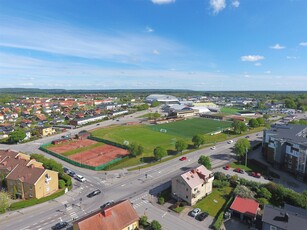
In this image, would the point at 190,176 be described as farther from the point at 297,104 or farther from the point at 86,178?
the point at 297,104

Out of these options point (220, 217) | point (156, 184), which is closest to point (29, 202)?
point (156, 184)

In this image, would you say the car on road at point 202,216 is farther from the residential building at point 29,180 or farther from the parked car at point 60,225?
the residential building at point 29,180

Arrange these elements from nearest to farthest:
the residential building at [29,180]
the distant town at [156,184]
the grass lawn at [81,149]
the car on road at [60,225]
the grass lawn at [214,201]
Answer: the car on road at [60,225], the distant town at [156,184], the grass lawn at [214,201], the residential building at [29,180], the grass lawn at [81,149]

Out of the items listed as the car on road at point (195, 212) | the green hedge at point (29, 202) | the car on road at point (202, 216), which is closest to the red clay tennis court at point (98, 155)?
the green hedge at point (29, 202)

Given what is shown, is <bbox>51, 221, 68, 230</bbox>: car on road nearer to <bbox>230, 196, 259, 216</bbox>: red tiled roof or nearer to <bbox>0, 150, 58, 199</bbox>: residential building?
<bbox>0, 150, 58, 199</bbox>: residential building

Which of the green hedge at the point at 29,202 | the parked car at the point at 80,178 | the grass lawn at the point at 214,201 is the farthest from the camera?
the parked car at the point at 80,178

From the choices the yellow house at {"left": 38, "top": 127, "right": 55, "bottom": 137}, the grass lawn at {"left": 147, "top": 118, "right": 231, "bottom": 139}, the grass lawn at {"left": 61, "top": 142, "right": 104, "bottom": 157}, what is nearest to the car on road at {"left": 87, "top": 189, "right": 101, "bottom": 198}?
the grass lawn at {"left": 61, "top": 142, "right": 104, "bottom": 157}
